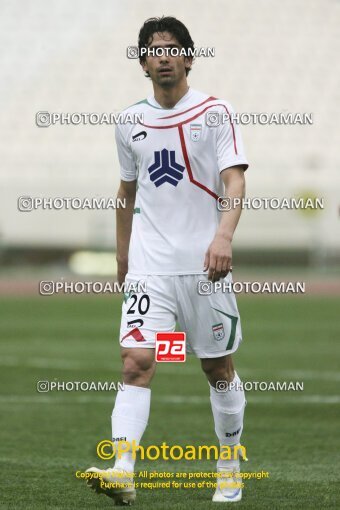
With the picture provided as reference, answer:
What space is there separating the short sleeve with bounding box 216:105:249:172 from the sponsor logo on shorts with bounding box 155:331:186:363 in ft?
2.58

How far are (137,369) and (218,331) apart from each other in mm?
426

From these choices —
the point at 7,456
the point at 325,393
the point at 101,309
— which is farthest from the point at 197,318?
the point at 101,309

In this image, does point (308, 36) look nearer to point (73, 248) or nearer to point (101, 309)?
point (73, 248)

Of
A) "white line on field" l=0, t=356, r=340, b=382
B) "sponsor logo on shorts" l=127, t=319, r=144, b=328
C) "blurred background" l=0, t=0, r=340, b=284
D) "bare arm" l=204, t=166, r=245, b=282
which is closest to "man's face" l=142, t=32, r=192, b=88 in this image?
"bare arm" l=204, t=166, r=245, b=282

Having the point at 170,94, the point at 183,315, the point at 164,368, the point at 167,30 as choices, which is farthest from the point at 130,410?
the point at 164,368

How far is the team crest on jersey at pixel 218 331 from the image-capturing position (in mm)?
5574

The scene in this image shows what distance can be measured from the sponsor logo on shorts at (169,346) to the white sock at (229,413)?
1.21 feet

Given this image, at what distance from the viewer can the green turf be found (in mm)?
5828

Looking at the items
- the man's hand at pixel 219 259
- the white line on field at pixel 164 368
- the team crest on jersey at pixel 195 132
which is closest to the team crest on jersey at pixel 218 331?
the man's hand at pixel 219 259

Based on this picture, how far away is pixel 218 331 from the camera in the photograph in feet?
18.3

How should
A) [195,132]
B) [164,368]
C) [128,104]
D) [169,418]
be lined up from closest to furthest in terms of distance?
[195,132]
[169,418]
[164,368]
[128,104]

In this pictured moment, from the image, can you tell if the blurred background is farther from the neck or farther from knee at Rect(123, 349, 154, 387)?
knee at Rect(123, 349, 154, 387)

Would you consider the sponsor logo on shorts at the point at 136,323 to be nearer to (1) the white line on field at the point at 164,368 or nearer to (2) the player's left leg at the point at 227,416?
(2) the player's left leg at the point at 227,416

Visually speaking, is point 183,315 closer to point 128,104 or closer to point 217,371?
point 217,371
